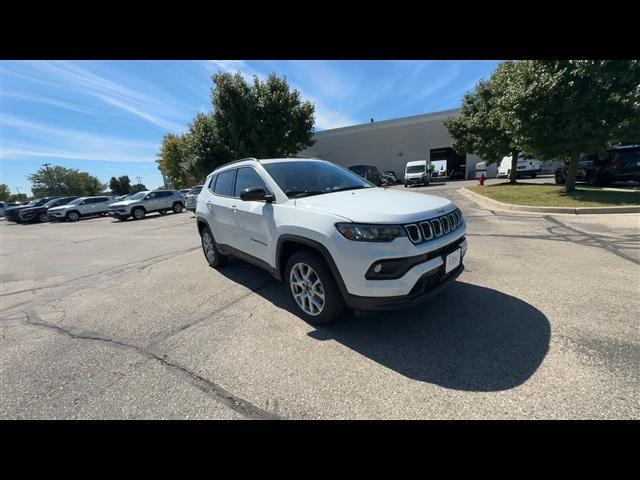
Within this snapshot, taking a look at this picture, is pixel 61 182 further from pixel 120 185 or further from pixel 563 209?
pixel 563 209

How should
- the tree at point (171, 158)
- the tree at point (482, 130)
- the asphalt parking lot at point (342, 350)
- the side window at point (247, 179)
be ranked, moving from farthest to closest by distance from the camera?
1. the tree at point (171, 158)
2. the tree at point (482, 130)
3. the side window at point (247, 179)
4. the asphalt parking lot at point (342, 350)

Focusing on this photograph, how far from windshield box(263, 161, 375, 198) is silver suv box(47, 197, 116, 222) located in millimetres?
25786

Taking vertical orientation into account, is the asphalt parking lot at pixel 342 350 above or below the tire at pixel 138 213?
below

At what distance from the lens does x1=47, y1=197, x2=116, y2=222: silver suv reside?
21203mm

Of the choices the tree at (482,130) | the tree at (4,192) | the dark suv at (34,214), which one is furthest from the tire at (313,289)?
the tree at (4,192)

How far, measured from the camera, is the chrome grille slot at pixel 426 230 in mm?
2432

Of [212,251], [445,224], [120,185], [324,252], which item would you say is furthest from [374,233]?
[120,185]

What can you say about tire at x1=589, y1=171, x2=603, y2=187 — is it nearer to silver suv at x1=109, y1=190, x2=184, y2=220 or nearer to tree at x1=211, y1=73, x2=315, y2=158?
tree at x1=211, y1=73, x2=315, y2=158

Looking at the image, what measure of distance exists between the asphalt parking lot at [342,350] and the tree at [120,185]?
76.0 m

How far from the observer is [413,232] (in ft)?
7.75

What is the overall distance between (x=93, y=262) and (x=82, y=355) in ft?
17.1

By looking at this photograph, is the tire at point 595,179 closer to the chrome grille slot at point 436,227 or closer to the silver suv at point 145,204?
the chrome grille slot at point 436,227
